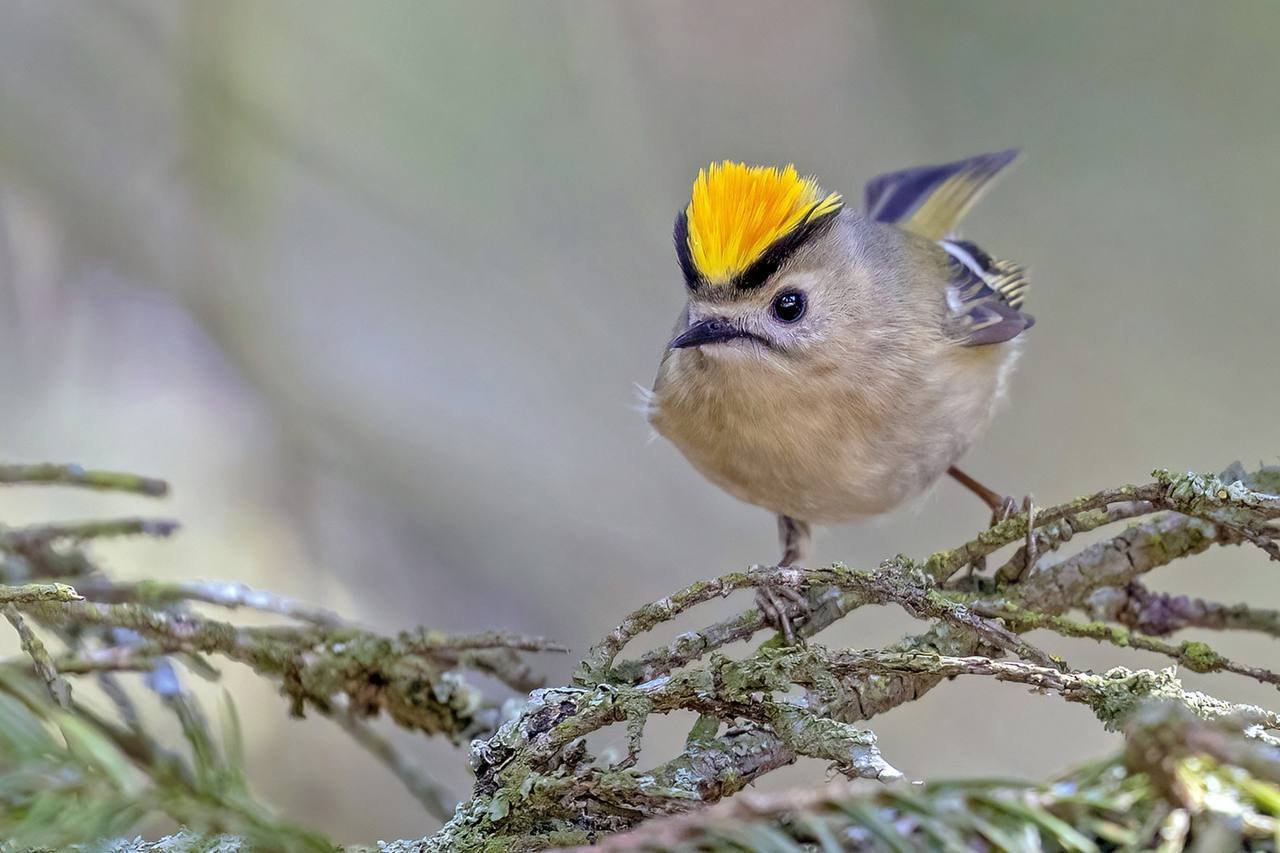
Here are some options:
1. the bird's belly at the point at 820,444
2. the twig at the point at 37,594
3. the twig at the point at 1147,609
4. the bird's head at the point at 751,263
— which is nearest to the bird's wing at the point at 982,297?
the bird's belly at the point at 820,444

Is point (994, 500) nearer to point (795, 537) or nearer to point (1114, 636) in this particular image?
point (795, 537)

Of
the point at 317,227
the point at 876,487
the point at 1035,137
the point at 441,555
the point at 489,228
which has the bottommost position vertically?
the point at 876,487

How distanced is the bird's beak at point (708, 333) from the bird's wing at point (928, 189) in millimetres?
1112

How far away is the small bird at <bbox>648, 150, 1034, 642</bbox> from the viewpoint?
61.8 inches

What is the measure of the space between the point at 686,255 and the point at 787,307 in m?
0.17

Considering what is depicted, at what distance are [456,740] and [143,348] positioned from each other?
152 cm

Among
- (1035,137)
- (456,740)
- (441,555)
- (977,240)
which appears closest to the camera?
(456,740)

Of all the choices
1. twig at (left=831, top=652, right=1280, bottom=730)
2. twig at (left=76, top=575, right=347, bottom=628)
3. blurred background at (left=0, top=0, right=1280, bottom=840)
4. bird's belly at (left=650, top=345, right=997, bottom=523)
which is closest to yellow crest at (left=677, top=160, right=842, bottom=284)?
bird's belly at (left=650, top=345, right=997, bottom=523)

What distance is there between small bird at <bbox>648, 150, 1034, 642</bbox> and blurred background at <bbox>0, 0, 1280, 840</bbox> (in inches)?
15.2

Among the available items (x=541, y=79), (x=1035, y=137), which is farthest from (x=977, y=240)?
(x=541, y=79)

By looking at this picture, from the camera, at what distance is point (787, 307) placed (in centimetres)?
162

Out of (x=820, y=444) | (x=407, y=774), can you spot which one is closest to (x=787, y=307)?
(x=820, y=444)

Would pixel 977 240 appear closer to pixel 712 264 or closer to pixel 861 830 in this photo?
pixel 712 264

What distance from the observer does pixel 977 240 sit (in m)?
3.35
